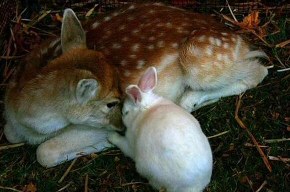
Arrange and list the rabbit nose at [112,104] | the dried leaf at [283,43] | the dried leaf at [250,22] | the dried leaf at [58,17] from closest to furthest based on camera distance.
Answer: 1. the rabbit nose at [112,104]
2. the dried leaf at [283,43]
3. the dried leaf at [250,22]
4. the dried leaf at [58,17]

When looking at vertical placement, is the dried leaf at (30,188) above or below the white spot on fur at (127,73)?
below

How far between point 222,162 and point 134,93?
2.69ft

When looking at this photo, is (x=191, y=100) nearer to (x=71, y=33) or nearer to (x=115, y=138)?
(x=115, y=138)

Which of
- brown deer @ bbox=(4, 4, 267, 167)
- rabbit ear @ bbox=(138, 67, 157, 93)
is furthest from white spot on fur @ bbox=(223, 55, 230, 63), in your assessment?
rabbit ear @ bbox=(138, 67, 157, 93)

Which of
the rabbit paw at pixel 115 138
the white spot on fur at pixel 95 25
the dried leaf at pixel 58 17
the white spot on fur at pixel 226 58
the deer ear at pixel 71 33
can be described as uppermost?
the deer ear at pixel 71 33

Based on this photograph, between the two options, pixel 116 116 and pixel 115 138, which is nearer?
pixel 116 116

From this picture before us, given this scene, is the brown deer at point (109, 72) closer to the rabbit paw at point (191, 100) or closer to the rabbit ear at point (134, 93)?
the rabbit paw at point (191, 100)

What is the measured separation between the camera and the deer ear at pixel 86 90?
406 cm

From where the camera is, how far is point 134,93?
4227 millimetres

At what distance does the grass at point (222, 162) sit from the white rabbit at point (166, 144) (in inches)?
11.7

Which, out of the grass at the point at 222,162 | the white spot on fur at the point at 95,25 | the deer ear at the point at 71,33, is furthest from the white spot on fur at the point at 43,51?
the grass at the point at 222,162

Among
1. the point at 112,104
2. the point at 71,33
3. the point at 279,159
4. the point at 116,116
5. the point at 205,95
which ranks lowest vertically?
the point at 279,159

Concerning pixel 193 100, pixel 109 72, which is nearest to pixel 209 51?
pixel 193 100

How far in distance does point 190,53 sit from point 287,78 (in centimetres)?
94
